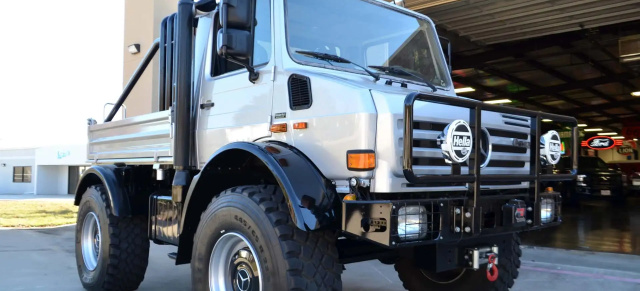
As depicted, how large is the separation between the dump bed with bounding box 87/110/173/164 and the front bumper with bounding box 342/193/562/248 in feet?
7.55

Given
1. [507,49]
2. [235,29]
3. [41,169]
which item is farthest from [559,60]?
[41,169]

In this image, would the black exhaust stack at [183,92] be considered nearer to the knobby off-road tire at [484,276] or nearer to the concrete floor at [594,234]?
the knobby off-road tire at [484,276]

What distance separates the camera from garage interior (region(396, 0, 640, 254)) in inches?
342

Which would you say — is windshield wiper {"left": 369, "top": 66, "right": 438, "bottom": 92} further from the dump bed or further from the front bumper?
the dump bed

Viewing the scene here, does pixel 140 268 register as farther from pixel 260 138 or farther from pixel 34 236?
pixel 34 236

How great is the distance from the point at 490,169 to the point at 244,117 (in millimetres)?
1785

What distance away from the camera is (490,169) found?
361 centimetres

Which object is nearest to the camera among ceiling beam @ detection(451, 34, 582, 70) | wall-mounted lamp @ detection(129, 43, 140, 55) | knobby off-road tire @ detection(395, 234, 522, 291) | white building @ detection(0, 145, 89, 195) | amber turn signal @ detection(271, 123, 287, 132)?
amber turn signal @ detection(271, 123, 287, 132)

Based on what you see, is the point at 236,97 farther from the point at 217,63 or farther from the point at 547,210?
the point at 547,210

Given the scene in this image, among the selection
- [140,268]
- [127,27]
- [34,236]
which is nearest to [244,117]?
[140,268]

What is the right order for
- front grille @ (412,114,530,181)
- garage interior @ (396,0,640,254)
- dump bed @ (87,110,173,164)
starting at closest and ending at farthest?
1. front grille @ (412,114,530,181)
2. dump bed @ (87,110,173,164)
3. garage interior @ (396,0,640,254)

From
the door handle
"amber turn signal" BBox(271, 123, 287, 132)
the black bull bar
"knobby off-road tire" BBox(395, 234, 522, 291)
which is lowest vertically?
"knobby off-road tire" BBox(395, 234, 522, 291)

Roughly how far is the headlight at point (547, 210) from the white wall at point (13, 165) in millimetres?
47514

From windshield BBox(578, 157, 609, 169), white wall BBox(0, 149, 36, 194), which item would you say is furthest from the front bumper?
white wall BBox(0, 149, 36, 194)
